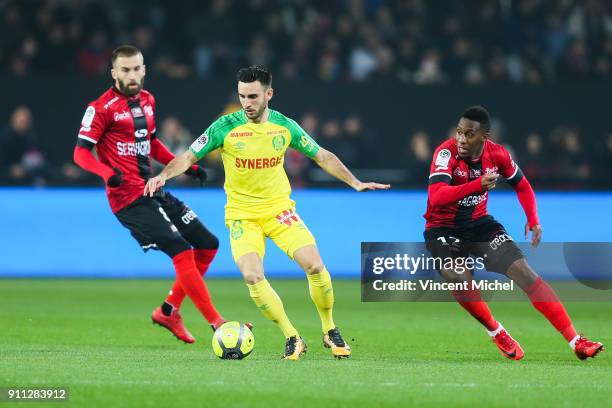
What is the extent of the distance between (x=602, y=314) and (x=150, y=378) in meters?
7.37

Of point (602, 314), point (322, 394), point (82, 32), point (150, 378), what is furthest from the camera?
point (82, 32)

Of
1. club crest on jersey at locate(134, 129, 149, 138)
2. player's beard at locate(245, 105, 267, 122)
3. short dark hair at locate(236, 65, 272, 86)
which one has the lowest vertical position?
player's beard at locate(245, 105, 267, 122)

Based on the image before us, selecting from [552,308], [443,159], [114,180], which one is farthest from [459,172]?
[114,180]

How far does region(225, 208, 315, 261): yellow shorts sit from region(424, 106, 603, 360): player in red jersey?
3.71ft

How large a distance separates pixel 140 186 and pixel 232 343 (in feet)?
7.28

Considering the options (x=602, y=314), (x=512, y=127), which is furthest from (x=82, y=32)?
(x=602, y=314)

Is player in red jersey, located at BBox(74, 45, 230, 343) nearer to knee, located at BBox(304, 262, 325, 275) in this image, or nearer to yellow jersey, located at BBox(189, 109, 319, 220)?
yellow jersey, located at BBox(189, 109, 319, 220)

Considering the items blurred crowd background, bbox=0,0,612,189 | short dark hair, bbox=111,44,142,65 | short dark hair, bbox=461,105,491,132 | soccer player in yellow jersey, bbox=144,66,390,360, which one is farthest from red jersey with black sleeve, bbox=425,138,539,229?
blurred crowd background, bbox=0,0,612,189

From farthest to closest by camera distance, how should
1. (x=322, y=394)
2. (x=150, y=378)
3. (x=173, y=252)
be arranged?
(x=173, y=252), (x=150, y=378), (x=322, y=394)

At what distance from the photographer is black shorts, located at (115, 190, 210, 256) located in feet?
35.1

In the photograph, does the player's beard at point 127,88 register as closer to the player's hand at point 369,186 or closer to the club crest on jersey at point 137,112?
the club crest on jersey at point 137,112

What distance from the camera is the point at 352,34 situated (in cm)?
2114

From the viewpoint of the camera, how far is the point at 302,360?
9.28 meters

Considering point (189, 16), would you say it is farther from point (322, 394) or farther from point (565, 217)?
point (322, 394)
